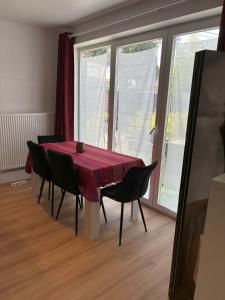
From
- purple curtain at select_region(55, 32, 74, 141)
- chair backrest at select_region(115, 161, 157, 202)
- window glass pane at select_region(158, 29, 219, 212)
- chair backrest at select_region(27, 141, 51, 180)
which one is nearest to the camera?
chair backrest at select_region(115, 161, 157, 202)

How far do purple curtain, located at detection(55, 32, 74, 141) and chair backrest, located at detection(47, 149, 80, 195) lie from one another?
65.2 inches

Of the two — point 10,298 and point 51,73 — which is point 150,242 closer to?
point 10,298

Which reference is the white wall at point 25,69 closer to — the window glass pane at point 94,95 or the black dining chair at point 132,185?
the window glass pane at point 94,95

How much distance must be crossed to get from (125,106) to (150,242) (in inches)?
71.8

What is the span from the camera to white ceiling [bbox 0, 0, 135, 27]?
9.46 feet

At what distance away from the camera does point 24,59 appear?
383 cm

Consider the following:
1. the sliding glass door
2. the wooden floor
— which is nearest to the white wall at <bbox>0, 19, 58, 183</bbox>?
the sliding glass door

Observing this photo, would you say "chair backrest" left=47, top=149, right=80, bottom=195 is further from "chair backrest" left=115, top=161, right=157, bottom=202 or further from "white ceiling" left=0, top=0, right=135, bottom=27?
"white ceiling" left=0, top=0, right=135, bottom=27

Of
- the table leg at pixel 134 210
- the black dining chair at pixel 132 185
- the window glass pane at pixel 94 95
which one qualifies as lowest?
the table leg at pixel 134 210

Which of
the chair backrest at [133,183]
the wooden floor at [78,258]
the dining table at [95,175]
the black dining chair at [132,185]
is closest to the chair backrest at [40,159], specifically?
the dining table at [95,175]

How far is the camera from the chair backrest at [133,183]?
220 cm

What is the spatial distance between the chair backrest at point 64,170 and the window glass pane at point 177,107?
1196mm

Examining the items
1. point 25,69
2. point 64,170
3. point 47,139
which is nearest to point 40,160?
point 64,170

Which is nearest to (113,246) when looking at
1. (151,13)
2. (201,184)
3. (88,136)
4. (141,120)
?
(201,184)
